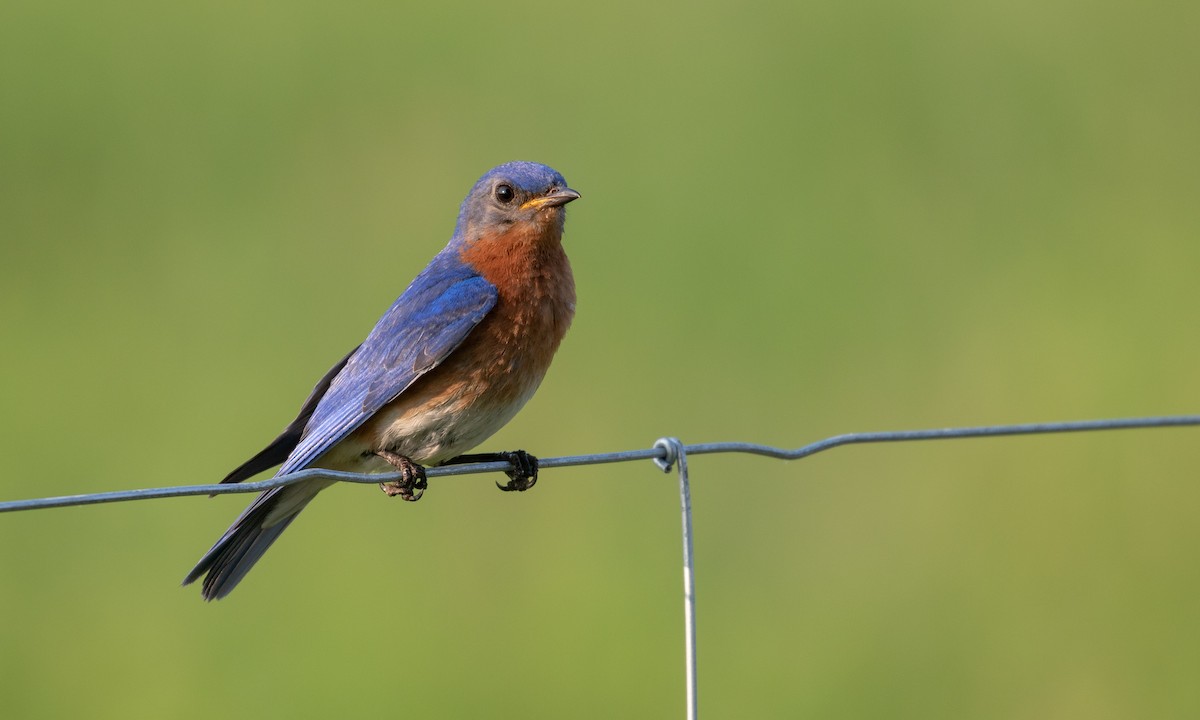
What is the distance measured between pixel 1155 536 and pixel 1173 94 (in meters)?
2.98

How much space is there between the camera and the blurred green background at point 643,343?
21.0ft

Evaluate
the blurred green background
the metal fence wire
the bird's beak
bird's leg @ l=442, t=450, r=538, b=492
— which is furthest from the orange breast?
the blurred green background

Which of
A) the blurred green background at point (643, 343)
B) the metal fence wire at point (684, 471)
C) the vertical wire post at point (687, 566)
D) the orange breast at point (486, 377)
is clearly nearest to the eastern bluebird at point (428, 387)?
the orange breast at point (486, 377)

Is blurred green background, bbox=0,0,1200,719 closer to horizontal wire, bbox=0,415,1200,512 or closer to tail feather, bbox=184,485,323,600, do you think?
tail feather, bbox=184,485,323,600

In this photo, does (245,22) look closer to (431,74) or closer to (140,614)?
(431,74)

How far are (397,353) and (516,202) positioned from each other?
73cm

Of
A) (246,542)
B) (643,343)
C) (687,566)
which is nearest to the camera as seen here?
(687,566)

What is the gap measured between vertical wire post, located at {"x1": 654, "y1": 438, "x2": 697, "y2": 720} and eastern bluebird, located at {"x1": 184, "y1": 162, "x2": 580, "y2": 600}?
3.73 ft

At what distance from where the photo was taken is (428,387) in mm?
4949

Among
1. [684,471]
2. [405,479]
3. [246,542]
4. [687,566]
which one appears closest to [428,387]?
[405,479]

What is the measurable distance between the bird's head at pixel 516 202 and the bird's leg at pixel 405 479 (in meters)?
0.82

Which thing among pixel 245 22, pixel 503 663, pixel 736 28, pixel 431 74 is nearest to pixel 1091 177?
pixel 736 28

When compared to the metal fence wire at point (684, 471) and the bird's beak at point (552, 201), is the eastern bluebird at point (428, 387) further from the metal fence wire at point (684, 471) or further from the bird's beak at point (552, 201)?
the metal fence wire at point (684, 471)

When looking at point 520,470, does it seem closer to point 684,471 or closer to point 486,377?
point 486,377
